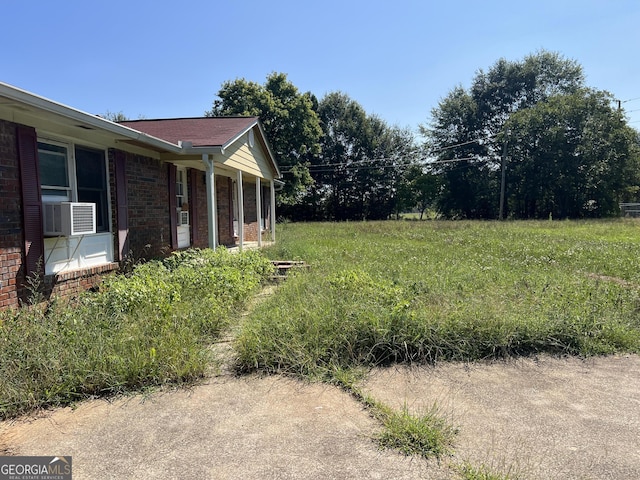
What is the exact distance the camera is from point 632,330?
13.8 feet

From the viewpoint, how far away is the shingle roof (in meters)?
8.12

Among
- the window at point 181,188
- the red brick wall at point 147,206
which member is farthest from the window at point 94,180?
the window at point 181,188

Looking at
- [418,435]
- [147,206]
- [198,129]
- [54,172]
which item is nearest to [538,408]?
[418,435]

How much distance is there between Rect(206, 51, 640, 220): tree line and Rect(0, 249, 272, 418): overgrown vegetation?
24635 millimetres

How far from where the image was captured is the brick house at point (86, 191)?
4219 millimetres

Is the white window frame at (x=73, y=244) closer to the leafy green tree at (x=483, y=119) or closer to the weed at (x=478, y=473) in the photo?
the weed at (x=478, y=473)

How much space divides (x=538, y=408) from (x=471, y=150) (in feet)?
128

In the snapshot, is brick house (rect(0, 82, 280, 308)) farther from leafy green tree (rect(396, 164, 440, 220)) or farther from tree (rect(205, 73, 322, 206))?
leafy green tree (rect(396, 164, 440, 220))

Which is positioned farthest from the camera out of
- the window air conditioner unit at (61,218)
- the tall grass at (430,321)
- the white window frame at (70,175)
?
the white window frame at (70,175)

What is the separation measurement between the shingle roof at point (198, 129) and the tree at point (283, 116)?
707 inches

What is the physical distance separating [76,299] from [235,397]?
3.15 meters

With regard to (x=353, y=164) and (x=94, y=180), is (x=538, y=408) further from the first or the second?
(x=353, y=164)

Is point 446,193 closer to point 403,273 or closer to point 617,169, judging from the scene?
point 617,169

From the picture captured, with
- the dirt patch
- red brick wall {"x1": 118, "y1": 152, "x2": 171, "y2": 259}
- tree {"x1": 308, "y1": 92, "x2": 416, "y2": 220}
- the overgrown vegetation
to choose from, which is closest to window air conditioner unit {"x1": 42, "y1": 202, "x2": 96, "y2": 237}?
the overgrown vegetation
